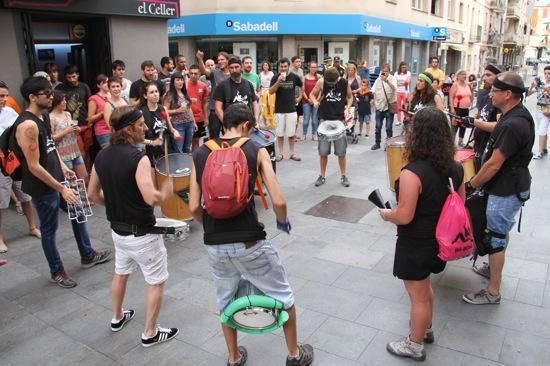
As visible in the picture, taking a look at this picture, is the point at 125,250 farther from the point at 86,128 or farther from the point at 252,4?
the point at 252,4

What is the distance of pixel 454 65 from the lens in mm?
34750

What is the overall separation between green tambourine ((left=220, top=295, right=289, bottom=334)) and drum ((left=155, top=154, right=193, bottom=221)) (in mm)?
2339

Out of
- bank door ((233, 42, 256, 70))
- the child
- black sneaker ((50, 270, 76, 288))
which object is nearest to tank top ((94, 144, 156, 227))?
black sneaker ((50, 270, 76, 288))

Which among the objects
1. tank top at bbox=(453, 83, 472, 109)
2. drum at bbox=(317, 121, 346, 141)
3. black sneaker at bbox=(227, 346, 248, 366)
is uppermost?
tank top at bbox=(453, 83, 472, 109)

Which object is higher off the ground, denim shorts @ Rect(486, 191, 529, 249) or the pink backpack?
the pink backpack

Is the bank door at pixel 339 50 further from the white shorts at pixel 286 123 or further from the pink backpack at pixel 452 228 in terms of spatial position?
the pink backpack at pixel 452 228

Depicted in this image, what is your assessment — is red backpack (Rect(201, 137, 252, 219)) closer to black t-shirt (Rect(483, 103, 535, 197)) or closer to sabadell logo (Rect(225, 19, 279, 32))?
black t-shirt (Rect(483, 103, 535, 197))

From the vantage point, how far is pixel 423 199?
2740mm

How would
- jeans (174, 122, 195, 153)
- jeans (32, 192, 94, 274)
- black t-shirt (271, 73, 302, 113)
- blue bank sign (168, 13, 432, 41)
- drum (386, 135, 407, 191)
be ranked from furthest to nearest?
blue bank sign (168, 13, 432, 41)
black t-shirt (271, 73, 302, 113)
jeans (174, 122, 195, 153)
drum (386, 135, 407, 191)
jeans (32, 192, 94, 274)

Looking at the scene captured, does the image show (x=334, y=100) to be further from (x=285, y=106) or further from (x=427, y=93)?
(x=285, y=106)

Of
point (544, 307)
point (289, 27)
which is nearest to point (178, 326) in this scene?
point (544, 307)

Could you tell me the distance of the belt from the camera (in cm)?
315

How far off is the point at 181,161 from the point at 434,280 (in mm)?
2969

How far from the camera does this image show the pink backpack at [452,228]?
2.69 meters
